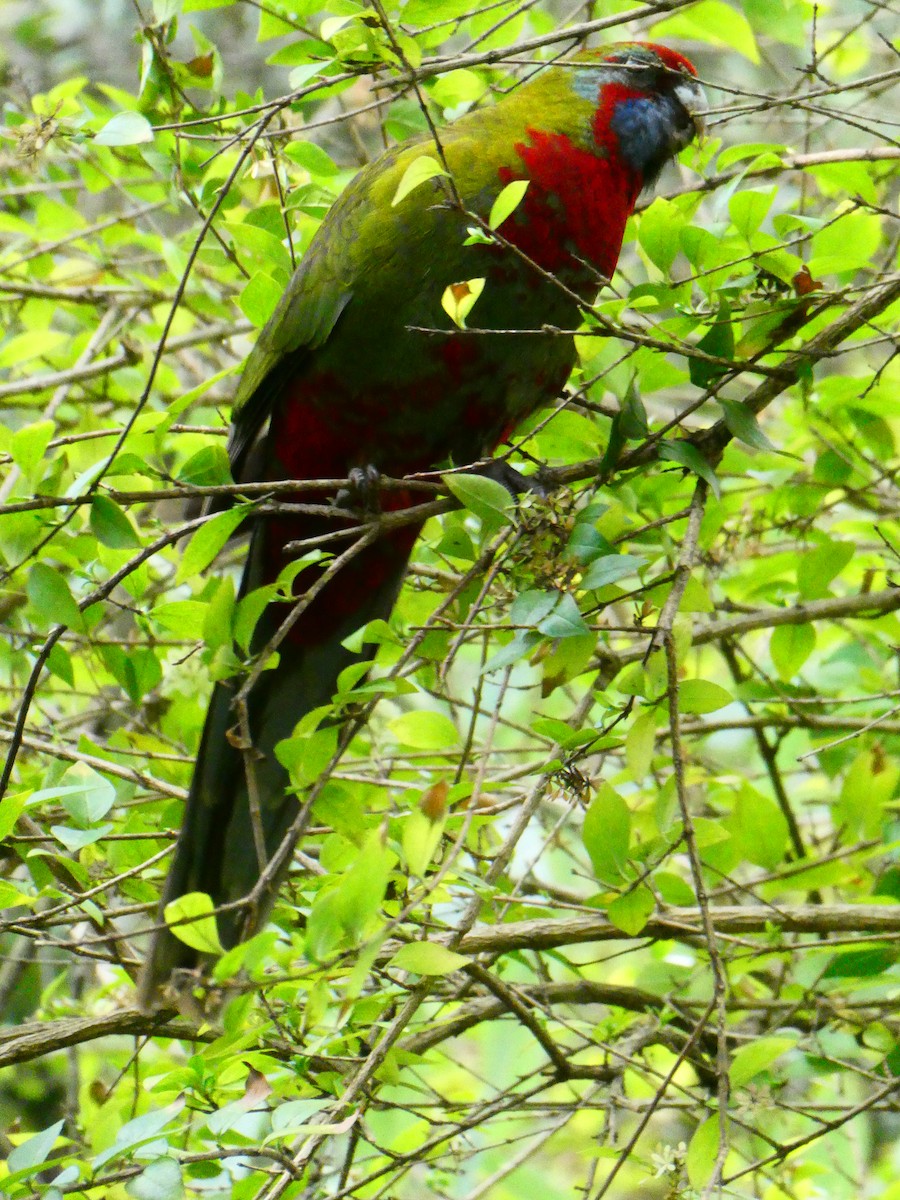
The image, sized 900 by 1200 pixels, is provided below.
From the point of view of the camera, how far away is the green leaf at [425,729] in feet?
7.04

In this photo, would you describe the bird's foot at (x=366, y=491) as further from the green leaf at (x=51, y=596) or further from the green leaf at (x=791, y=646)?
the green leaf at (x=791, y=646)

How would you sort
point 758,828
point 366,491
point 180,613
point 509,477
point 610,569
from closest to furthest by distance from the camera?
point 610,569
point 180,613
point 366,491
point 758,828
point 509,477

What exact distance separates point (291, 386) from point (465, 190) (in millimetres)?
543

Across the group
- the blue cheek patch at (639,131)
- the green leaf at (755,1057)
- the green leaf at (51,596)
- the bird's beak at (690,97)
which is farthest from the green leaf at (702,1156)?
the bird's beak at (690,97)

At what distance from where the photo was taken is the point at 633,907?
1.82 meters

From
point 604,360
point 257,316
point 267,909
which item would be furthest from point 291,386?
point 267,909

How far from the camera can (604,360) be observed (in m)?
1.96

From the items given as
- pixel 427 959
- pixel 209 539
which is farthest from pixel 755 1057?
pixel 209 539

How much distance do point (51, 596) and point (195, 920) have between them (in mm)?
638

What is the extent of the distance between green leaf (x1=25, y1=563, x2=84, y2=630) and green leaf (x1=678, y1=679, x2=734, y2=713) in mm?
891

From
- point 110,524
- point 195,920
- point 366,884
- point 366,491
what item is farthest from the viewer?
point 366,491

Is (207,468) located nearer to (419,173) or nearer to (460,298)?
(460,298)

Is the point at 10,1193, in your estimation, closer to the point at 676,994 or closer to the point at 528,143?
the point at 676,994

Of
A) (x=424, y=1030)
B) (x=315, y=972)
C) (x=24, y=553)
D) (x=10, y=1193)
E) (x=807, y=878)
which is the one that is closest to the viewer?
(x=315, y=972)
